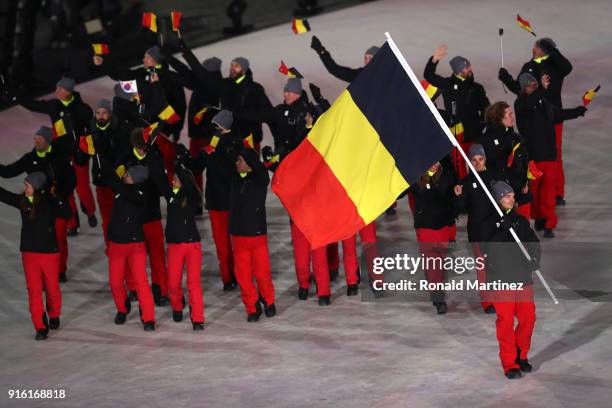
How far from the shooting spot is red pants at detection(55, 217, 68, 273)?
1752 centimetres

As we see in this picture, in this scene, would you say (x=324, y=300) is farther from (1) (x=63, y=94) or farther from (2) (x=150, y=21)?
(1) (x=63, y=94)

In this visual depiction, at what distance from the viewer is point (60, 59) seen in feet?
89.2

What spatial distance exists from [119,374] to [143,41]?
13.6 m

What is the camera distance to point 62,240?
58.2ft

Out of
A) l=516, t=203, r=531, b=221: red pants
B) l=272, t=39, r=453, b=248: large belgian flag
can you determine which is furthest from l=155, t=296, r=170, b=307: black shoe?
l=516, t=203, r=531, b=221: red pants

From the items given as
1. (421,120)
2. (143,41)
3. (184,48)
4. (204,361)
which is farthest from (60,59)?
(421,120)

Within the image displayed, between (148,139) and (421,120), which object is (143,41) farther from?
(421,120)

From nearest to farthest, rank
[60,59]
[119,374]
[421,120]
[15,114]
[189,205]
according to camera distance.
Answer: [421,120] → [119,374] → [189,205] → [15,114] → [60,59]

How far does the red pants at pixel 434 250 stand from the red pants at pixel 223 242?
2.28 m

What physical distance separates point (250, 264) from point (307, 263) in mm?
820

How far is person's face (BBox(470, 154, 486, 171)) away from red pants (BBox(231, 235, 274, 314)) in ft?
7.70

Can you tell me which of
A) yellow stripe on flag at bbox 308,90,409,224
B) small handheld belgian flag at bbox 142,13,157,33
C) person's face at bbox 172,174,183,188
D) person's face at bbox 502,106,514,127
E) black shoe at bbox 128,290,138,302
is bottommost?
black shoe at bbox 128,290,138,302

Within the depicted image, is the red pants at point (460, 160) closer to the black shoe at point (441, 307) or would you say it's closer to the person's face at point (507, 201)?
the black shoe at point (441, 307)

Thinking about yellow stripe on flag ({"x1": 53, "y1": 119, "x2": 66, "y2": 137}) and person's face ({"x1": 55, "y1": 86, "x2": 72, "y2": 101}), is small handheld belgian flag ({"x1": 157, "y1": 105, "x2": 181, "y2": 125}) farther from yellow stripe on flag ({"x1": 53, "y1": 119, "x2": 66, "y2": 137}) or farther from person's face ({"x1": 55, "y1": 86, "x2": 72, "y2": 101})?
person's face ({"x1": 55, "y1": 86, "x2": 72, "y2": 101})
